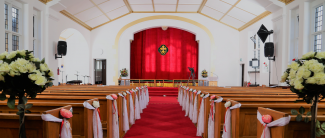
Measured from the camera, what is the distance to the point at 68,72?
43.3 feet

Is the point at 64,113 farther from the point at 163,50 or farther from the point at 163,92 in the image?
the point at 163,50

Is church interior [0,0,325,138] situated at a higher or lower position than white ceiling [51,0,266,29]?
lower

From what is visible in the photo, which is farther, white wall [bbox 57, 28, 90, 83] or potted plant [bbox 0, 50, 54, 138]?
white wall [bbox 57, 28, 90, 83]

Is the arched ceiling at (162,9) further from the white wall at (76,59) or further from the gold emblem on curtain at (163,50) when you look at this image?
the gold emblem on curtain at (163,50)

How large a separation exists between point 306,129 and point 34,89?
2117mm

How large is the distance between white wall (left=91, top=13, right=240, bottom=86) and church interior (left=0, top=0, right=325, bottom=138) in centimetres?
6

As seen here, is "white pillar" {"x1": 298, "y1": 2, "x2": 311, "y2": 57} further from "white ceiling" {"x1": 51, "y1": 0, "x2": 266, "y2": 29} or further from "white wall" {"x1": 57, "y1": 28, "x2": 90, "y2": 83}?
"white wall" {"x1": 57, "y1": 28, "x2": 90, "y2": 83}

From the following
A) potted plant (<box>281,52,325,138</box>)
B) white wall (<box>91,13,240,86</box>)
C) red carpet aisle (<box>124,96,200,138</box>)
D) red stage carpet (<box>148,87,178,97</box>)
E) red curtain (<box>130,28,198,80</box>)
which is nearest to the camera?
potted plant (<box>281,52,325,138</box>)

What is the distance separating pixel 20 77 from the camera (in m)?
1.68

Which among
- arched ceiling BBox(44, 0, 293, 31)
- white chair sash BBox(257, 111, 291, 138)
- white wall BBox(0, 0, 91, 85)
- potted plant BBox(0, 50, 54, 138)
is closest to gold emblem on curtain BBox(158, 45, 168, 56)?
arched ceiling BBox(44, 0, 293, 31)

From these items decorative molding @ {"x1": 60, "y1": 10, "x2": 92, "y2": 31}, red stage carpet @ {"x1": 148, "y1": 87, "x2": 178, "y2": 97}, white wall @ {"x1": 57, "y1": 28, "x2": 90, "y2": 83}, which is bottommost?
red stage carpet @ {"x1": 148, "y1": 87, "x2": 178, "y2": 97}

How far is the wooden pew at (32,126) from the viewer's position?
1724 millimetres

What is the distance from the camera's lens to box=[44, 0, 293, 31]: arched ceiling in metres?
9.47

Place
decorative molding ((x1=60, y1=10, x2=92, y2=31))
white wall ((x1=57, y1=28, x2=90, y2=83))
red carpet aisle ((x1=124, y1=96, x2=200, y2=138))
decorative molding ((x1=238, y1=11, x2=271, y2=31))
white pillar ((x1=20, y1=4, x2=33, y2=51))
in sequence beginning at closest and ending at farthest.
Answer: red carpet aisle ((x1=124, y1=96, x2=200, y2=138)) → white pillar ((x1=20, y1=4, x2=33, y2=51)) → decorative molding ((x1=238, y1=11, x2=271, y2=31)) → decorative molding ((x1=60, y1=10, x2=92, y2=31)) → white wall ((x1=57, y1=28, x2=90, y2=83))
